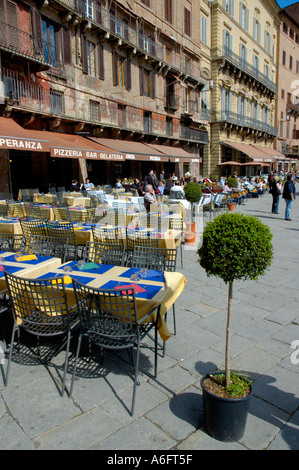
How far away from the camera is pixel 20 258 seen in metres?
3.86

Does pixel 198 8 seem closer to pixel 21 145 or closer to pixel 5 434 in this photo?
pixel 21 145

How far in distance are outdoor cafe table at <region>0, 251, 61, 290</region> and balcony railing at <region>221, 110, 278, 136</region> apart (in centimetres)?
2968

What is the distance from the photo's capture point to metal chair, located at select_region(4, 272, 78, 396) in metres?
2.83

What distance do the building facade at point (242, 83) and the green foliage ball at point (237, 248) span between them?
88.5ft

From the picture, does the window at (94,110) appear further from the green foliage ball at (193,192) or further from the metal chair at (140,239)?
the metal chair at (140,239)

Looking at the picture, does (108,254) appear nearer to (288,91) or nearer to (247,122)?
(247,122)

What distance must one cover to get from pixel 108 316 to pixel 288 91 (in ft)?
180

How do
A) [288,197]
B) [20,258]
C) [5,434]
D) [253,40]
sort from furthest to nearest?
[253,40]
[288,197]
[20,258]
[5,434]

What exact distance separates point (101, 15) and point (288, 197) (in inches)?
569

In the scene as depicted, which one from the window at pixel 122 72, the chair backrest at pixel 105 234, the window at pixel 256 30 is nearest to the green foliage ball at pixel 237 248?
the chair backrest at pixel 105 234

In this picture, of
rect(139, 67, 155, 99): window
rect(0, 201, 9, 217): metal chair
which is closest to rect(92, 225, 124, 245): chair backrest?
rect(0, 201, 9, 217): metal chair

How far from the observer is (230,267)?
7.43 ft

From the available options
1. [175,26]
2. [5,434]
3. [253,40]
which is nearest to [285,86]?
[253,40]

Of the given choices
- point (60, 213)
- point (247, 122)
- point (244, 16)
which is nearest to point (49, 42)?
point (60, 213)
